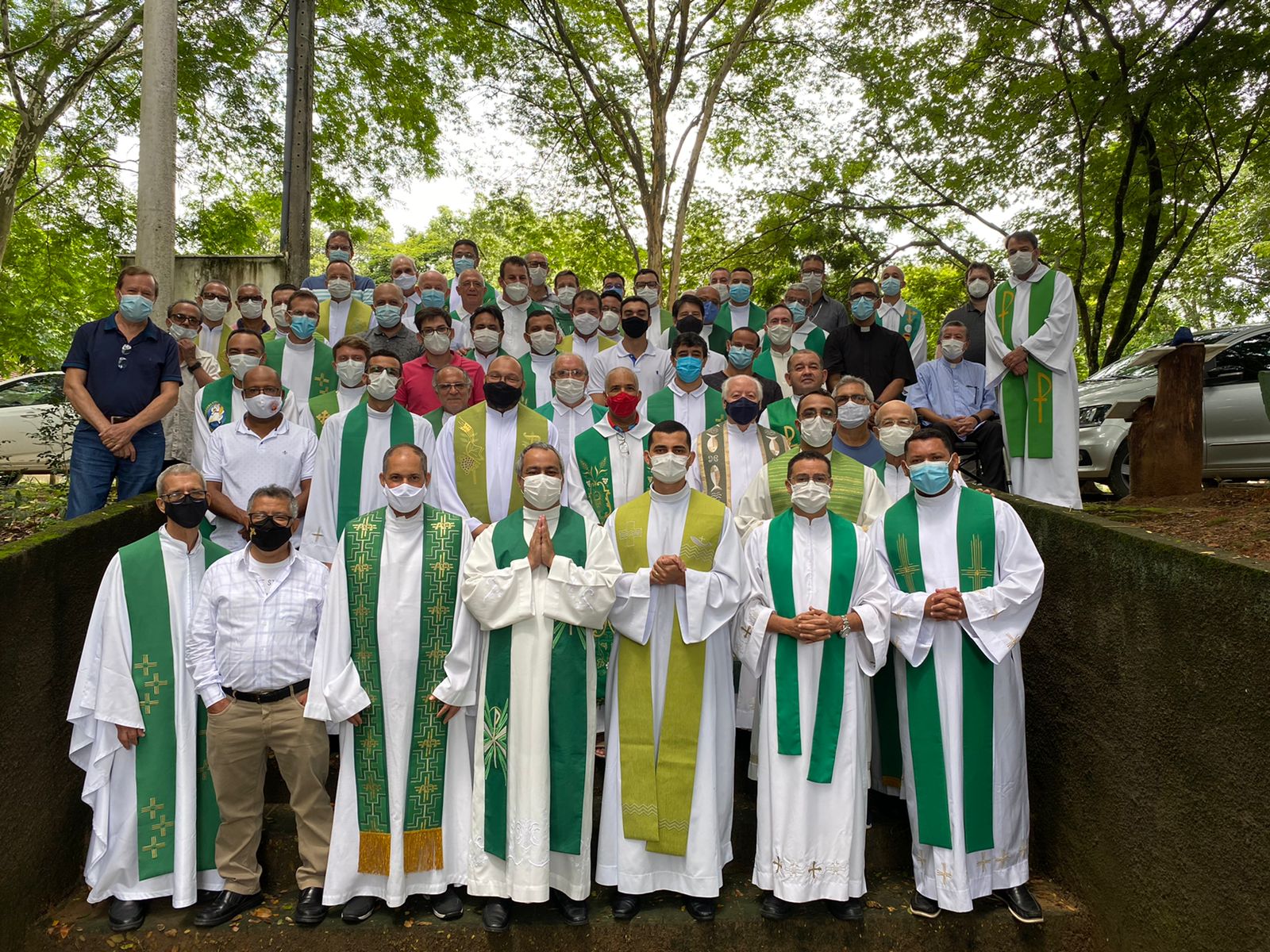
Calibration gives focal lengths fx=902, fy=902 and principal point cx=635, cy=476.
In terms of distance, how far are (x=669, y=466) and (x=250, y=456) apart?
8.82ft

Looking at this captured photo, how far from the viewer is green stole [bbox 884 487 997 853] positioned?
4312 millimetres

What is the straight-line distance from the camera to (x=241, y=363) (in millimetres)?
6195

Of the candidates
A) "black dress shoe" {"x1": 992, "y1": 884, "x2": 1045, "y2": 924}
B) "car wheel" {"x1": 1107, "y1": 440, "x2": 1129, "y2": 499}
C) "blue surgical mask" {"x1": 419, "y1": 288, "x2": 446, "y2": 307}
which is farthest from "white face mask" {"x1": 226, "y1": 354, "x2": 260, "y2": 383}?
"car wheel" {"x1": 1107, "y1": 440, "x2": 1129, "y2": 499}

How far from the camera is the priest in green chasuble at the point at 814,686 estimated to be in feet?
14.0

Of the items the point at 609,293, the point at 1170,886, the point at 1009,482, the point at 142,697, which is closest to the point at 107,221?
the point at 609,293

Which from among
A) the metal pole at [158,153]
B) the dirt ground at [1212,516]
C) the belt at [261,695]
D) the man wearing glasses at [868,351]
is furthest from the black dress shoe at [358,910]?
the man wearing glasses at [868,351]

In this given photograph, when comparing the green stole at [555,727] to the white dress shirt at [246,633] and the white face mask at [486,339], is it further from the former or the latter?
the white face mask at [486,339]

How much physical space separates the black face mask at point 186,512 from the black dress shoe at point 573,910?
8.32 feet

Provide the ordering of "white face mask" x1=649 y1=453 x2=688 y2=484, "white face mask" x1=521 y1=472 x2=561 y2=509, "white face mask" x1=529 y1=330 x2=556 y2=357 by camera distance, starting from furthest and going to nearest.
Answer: "white face mask" x1=529 y1=330 x2=556 y2=357
"white face mask" x1=649 y1=453 x2=688 y2=484
"white face mask" x1=521 y1=472 x2=561 y2=509

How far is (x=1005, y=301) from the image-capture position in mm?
7230

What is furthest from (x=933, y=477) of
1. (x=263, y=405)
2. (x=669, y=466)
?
(x=263, y=405)

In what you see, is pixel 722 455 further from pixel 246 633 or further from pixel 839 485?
pixel 246 633

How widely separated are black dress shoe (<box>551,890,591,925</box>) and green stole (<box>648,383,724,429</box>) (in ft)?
10.9

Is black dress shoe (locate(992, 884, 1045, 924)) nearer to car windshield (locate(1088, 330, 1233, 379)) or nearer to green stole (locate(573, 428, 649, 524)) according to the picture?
green stole (locate(573, 428, 649, 524))
